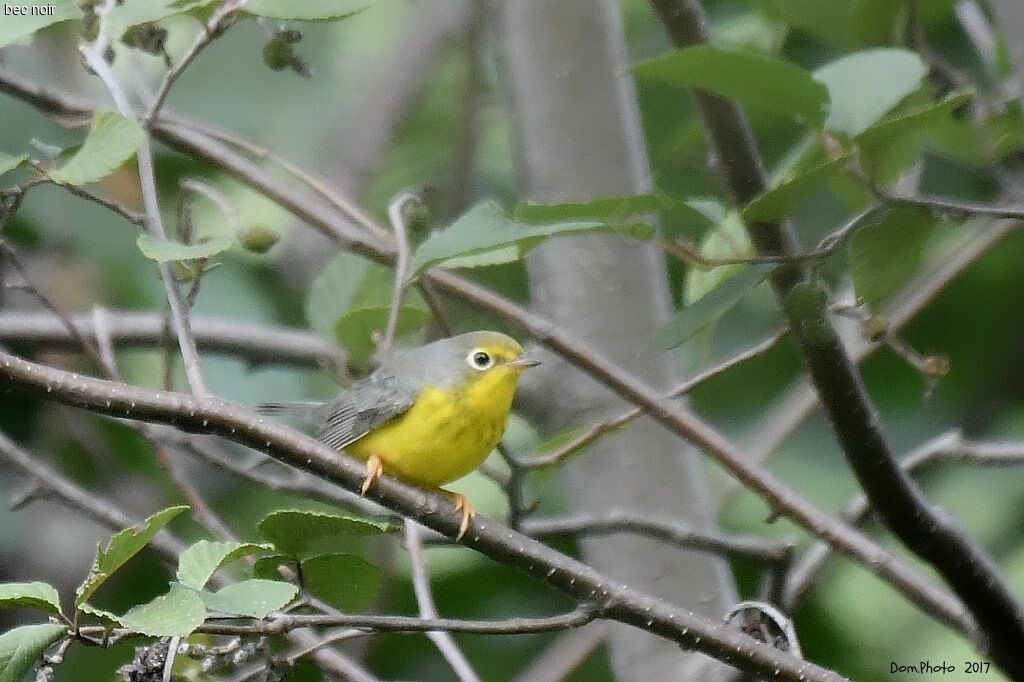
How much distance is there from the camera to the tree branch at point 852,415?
1.61m

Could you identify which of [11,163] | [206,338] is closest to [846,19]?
[11,163]

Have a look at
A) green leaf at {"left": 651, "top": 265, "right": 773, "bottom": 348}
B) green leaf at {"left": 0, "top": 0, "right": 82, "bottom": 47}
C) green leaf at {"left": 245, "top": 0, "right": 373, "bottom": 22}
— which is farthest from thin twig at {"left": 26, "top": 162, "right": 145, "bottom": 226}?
green leaf at {"left": 651, "top": 265, "right": 773, "bottom": 348}

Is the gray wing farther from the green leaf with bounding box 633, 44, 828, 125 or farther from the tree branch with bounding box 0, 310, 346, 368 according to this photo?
the green leaf with bounding box 633, 44, 828, 125

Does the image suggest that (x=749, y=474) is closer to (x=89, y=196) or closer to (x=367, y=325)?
(x=367, y=325)

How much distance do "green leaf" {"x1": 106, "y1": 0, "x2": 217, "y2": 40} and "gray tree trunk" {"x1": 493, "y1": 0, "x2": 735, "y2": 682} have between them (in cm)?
113

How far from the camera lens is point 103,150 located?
1526 millimetres

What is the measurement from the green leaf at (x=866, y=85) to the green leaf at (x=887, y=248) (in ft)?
0.41

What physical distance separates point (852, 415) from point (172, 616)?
3.08ft

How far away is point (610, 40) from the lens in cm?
262

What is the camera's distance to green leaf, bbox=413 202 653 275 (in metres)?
1.46

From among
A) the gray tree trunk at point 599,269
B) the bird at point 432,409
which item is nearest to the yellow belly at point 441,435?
the bird at point 432,409

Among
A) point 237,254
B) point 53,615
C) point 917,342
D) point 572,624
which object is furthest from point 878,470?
point 237,254

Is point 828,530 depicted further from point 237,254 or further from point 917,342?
point 237,254

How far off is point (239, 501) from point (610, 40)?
169 cm
